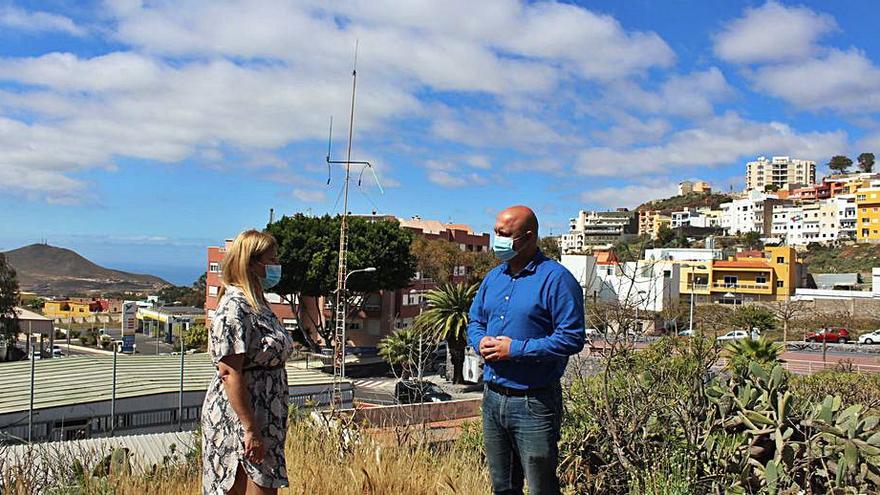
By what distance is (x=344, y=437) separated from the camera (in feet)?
14.0

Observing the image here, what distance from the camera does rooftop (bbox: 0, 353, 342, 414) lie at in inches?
535

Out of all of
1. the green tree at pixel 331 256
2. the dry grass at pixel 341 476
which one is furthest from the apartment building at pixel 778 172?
the dry grass at pixel 341 476

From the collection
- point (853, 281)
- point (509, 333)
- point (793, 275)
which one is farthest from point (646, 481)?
point (853, 281)

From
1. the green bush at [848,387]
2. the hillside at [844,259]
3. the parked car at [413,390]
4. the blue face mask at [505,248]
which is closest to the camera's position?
the blue face mask at [505,248]

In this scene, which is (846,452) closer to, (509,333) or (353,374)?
(509,333)

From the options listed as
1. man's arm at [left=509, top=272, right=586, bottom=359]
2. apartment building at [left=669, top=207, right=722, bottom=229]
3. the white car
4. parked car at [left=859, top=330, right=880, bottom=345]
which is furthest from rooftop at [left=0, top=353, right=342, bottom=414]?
apartment building at [left=669, top=207, right=722, bottom=229]

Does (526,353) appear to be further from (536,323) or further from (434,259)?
(434,259)

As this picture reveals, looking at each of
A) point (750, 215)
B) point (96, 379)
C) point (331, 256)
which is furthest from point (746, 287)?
point (750, 215)

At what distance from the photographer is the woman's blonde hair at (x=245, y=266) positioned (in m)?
3.02

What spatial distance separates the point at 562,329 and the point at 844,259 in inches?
3048

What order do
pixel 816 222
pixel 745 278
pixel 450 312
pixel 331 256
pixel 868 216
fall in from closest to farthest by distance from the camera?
pixel 450 312, pixel 331 256, pixel 745 278, pixel 868 216, pixel 816 222

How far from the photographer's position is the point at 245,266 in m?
3.04

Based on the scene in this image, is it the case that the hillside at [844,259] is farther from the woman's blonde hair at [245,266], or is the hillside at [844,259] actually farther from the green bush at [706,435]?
the woman's blonde hair at [245,266]

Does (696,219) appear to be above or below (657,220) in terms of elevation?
below
